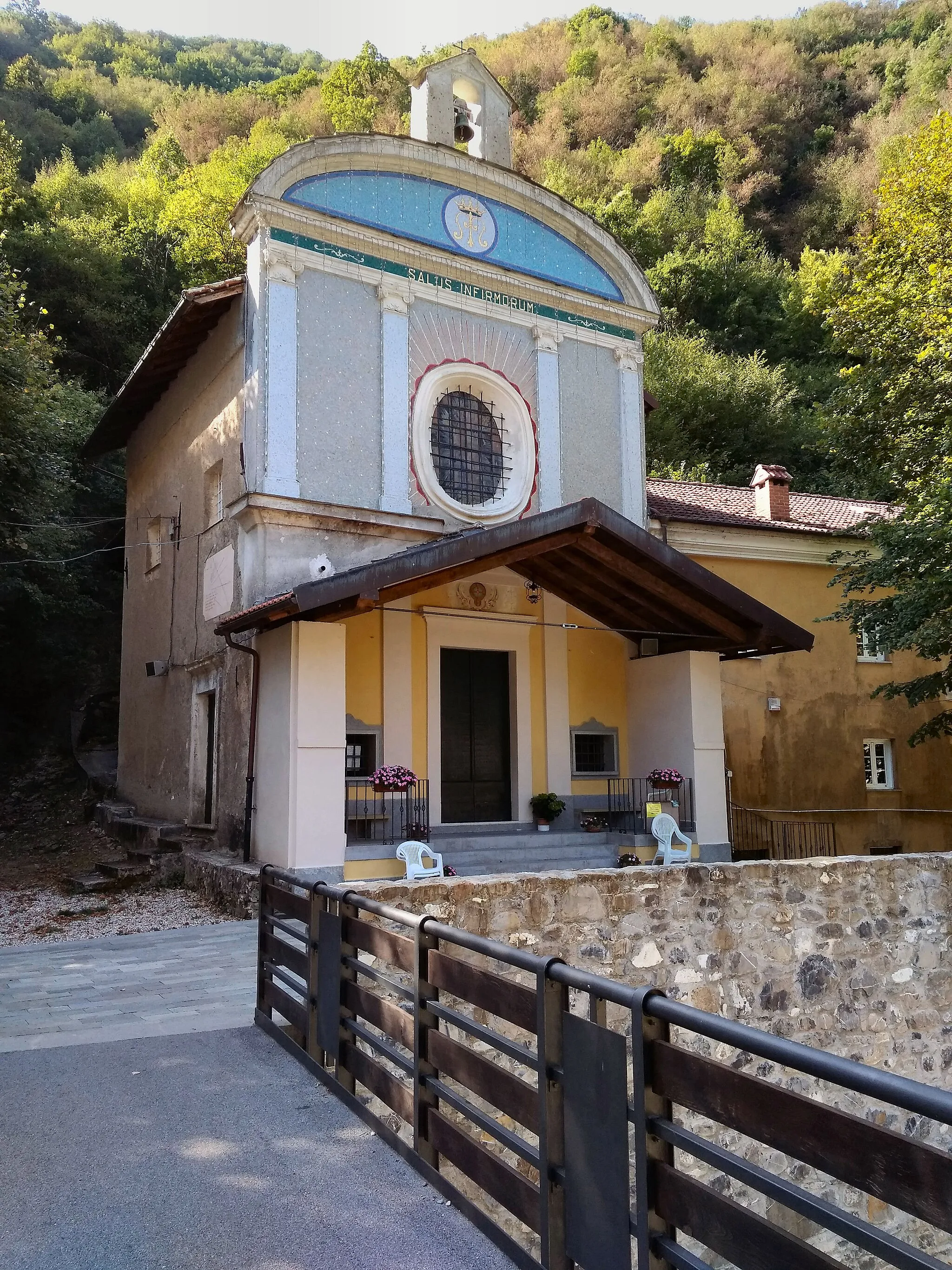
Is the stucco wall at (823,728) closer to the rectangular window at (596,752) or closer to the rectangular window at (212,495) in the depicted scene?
the rectangular window at (596,752)

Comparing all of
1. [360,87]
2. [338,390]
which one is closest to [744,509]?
[338,390]

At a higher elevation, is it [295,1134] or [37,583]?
[37,583]

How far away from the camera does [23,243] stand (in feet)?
91.5

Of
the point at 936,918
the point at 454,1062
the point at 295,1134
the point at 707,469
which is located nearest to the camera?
the point at 454,1062

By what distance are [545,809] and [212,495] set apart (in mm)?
7340

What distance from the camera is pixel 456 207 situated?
15320 millimetres

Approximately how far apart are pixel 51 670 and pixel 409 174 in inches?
577

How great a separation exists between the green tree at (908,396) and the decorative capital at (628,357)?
3.28 m

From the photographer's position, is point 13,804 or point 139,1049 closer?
point 139,1049

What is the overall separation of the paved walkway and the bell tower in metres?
13.1

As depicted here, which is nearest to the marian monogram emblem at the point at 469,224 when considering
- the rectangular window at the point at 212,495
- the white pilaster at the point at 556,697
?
the rectangular window at the point at 212,495

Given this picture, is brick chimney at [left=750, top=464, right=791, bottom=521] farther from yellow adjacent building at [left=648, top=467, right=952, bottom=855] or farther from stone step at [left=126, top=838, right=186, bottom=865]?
stone step at [left=126, top=838, right=186, bottom=865]

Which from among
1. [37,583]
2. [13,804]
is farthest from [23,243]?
[13,804]

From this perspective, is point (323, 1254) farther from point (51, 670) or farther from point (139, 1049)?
point (51, 670)
